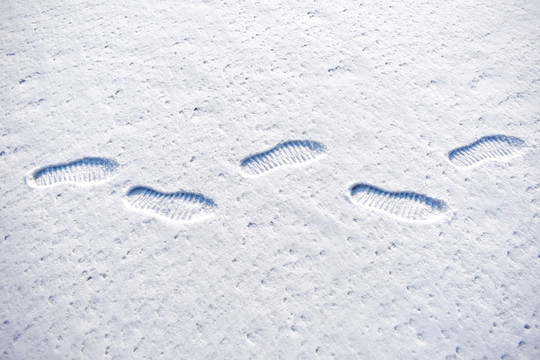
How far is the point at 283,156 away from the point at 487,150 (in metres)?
1.07

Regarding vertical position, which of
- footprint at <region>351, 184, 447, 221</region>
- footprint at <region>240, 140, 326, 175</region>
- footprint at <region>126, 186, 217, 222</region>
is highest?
footprint at <region>351, 184, 447, 221</region>

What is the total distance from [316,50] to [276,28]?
34 cm

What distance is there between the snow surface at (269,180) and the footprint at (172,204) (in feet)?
0.16

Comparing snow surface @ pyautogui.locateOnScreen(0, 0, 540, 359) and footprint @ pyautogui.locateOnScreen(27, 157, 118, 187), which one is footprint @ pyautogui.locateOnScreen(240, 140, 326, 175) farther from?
footprint @ pyautogui.locateOnScreen(27, 157, 118, 187)

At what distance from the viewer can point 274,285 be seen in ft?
5.16

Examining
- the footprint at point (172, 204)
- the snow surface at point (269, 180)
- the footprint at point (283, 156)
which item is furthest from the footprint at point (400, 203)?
the footprint at point (172, 204)

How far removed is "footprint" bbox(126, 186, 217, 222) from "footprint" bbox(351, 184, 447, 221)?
0.72 metres

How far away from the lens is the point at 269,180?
1.85m

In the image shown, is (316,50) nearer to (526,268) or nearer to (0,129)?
(526,268)

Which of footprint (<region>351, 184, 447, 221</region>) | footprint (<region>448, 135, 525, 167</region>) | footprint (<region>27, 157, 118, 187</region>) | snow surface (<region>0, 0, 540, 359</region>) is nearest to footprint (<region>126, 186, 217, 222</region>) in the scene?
snow surface (<region>0, 0, 540, 359</region>)

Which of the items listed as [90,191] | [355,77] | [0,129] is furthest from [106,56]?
[355,77]

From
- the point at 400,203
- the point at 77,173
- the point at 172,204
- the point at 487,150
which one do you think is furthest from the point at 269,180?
the point at 487,150

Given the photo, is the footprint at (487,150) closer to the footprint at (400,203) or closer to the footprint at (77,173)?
the footprint at (400,203)

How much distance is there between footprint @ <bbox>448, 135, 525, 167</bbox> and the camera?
192cm
